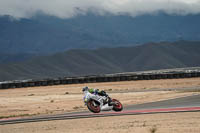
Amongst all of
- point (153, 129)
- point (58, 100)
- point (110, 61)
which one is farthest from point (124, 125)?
point (110, 61)

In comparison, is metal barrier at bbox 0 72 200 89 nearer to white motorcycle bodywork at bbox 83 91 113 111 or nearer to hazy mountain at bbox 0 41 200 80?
white motorcycle bodywork at bbox 83 91 113 111

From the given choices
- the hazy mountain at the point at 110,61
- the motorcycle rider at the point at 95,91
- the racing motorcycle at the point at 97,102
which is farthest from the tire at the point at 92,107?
the hazy mountain at the point at 110,61

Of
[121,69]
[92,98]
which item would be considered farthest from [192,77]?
[121,69]

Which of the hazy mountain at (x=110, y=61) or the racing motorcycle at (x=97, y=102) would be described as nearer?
the racing motorcycle at (x=97, y=102)

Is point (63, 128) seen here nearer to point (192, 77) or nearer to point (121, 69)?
point (192, 77)

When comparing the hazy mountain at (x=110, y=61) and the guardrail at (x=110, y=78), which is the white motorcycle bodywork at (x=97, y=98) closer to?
the guardrail at (x=110, y=78)

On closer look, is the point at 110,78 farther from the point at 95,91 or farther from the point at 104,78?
the point at 95,91
